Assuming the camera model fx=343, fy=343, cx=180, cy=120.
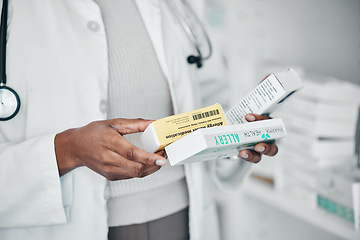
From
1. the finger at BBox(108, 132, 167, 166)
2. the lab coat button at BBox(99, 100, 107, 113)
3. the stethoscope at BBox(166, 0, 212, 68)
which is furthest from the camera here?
the stethoscope at BBox(166, 0, 212, 68)

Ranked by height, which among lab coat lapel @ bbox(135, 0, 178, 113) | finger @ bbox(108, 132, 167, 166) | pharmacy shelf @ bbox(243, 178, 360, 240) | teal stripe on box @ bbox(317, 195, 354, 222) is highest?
lab coat lapel @ bbox(135, 0, 178, 113)

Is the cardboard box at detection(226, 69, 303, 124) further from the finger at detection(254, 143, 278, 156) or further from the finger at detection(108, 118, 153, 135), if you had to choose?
the finger at detection(108, 118, 153, 135)

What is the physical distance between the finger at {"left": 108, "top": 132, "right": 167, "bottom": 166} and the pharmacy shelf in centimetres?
48

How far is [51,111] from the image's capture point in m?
0.50

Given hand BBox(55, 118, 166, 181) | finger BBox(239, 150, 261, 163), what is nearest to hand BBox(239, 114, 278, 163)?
finger BBox(239, 150, 261, 163)

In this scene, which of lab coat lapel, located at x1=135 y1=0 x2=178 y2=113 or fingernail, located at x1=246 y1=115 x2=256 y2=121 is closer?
fingernail, located at x1=246 y1=115 x2=256 y2=121

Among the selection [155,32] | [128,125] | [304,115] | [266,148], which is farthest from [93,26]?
[304,115]

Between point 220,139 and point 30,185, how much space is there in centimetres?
28

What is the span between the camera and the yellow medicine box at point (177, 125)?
403 mm

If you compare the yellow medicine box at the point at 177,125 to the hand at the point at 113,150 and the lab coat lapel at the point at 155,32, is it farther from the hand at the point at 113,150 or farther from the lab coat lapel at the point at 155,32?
the lab coat lapel at the point at 155,32

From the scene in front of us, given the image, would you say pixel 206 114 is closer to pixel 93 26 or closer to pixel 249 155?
pixel 249 155

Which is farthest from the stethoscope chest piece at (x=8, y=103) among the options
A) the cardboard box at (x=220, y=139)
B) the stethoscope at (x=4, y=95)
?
the cardboard box at (x=220, y=139)

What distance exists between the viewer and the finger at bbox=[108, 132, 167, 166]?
15.2 inches

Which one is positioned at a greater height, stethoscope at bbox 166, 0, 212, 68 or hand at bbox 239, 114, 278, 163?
stethoscope at bbox 166, 0, 212, 68
